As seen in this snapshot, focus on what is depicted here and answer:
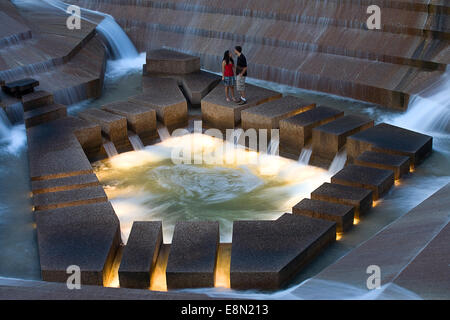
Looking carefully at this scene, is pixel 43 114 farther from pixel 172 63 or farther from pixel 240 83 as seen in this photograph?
pixel 240 83

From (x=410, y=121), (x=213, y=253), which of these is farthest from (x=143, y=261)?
(x=410, y=121)

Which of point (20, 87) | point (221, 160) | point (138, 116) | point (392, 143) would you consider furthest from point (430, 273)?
point (20, 87)

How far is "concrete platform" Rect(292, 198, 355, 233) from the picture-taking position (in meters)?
7.61

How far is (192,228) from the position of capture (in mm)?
7316

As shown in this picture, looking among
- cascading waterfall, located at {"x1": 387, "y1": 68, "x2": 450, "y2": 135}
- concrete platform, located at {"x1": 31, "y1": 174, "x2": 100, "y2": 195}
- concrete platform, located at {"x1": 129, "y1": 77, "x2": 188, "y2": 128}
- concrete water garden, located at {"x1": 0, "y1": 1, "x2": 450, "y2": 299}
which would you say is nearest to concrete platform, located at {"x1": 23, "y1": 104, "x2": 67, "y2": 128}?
concrete water garden, located at {"x1": 0, "y1": 1, "x2": 450, "y2": 299}

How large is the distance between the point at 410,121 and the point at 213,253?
6.20m

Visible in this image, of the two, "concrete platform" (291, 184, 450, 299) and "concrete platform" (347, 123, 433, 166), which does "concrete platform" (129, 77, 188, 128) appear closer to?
"concrete platform" (347, 123, 433, 166)

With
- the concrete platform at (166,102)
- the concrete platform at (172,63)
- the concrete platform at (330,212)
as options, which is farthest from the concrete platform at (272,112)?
the concrete platform at (330,212)

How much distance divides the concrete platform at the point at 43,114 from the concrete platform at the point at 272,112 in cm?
353

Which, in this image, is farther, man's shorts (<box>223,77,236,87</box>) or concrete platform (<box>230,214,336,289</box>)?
man's shorts (<box>223,77,236,87</box>)

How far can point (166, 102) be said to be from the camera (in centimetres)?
1224

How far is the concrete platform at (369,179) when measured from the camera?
844 centimetres

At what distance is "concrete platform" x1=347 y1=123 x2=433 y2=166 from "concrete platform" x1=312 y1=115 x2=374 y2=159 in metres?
0.27

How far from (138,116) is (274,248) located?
5.55 metres
